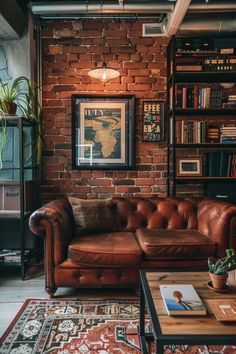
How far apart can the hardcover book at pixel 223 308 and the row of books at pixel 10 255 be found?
2207 millimetres

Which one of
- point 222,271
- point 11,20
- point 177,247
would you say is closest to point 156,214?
point 177,247

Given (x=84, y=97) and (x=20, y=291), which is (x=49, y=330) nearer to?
(x=20, y=291)

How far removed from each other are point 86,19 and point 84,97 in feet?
2.98

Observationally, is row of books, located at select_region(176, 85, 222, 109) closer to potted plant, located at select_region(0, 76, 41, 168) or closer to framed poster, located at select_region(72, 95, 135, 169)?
framed poster, located at select_region(72, 95, 135, 169)

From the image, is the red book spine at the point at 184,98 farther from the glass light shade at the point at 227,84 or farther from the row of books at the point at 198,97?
the glass light shade at the point at 227,84

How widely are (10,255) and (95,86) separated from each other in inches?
83.4

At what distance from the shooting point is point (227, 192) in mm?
3244

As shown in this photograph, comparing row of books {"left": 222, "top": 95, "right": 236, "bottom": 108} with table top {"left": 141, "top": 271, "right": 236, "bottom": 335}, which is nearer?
table top {"left": 141, "top": 271, "right": 236, "bottom": 335}

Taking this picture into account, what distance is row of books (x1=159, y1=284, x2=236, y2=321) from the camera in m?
1.34

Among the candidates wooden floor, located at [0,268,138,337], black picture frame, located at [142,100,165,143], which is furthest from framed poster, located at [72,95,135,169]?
wooden floor, located at [0,268,138,337]

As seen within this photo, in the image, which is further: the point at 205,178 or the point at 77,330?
the point at 205,178

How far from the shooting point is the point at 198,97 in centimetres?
319

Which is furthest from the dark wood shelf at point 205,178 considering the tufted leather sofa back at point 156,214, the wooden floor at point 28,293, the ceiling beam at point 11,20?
the ceiling beam at point 11,20

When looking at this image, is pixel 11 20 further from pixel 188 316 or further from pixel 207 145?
pixel 188 316
